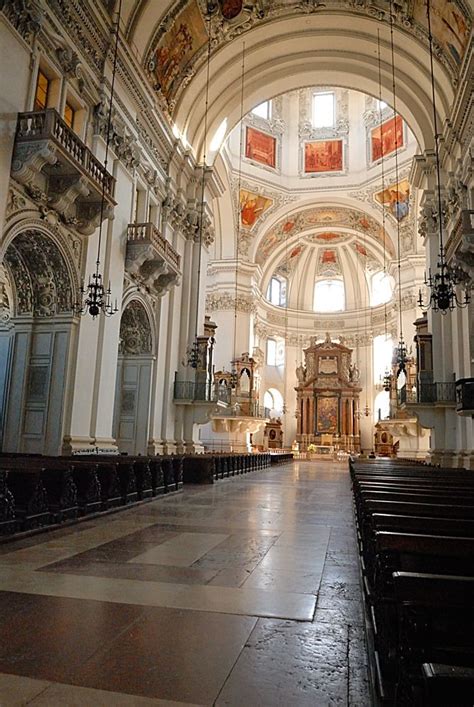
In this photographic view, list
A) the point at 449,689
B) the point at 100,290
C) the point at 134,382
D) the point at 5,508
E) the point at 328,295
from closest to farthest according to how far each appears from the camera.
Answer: the point at 449,689 < the point at 5,508 < the point at 100,290 < the point at 134,382 < the point at 328,295

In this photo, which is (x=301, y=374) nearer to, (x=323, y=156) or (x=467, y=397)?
(x=323, y=156)

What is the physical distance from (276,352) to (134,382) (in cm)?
2122

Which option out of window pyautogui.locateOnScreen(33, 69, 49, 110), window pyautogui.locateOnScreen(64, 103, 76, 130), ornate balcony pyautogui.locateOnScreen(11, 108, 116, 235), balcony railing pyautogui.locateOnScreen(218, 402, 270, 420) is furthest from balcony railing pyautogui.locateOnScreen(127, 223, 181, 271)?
balcony railing pyautogui.locateOnScreen(218, 402, 270, 420)

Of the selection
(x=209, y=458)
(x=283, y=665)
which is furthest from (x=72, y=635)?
(x=209, y=458)

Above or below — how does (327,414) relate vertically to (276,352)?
below

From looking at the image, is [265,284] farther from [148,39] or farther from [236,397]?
[148,39]

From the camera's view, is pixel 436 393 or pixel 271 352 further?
pixel 271 352

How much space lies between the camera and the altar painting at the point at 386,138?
966 inches

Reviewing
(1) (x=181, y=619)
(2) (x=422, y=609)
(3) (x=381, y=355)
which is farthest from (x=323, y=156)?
(2) (x=422, y=609)

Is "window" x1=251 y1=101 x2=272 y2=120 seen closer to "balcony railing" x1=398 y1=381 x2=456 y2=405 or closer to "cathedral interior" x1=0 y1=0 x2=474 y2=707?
"cathedral interior" x1=0 y1=0 x2=474 y2=707

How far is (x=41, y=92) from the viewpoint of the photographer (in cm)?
909

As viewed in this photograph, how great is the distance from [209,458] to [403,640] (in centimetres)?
1008

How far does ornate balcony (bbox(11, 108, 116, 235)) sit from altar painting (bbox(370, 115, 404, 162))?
1913 cm

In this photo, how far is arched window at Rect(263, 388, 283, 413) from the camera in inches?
1302
